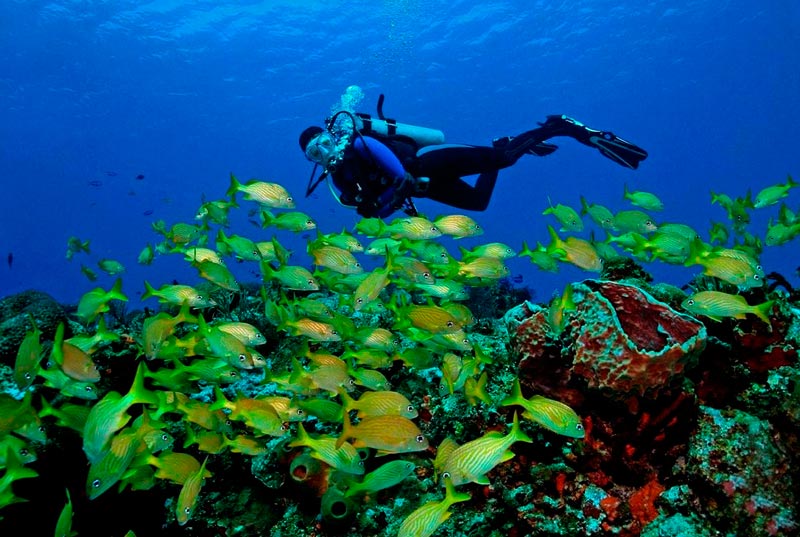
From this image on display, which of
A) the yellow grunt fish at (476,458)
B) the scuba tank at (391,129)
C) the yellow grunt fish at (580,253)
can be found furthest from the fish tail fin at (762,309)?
the scuba tank at (391,129)

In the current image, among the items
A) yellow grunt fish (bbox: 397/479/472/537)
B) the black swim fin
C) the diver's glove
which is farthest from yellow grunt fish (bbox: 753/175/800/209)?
yellow grunt fish (bbox: 397/479/472/537)

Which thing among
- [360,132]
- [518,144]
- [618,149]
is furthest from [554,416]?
[618,149]

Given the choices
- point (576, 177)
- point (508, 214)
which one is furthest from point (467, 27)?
point (508, 214)

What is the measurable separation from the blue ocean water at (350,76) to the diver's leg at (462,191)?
13.8 meters

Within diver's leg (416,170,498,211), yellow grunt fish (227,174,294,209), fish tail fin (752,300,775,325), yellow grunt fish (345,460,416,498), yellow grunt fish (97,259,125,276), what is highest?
yellow grunt fish (227,174,294,209)

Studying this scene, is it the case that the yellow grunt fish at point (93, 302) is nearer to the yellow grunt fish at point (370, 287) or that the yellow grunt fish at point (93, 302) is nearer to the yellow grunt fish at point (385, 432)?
the yellow grunt fish at point (370, 287)

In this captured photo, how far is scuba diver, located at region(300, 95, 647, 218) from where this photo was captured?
24.2 feet

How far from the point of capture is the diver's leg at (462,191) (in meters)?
9.98

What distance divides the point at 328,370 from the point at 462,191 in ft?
24.8

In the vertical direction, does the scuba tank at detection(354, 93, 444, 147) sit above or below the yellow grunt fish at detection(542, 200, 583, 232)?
above

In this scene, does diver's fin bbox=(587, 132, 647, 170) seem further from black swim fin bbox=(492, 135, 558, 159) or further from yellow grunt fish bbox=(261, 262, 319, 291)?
yellow grunt fish bbox=(261, 262, 319, 291)

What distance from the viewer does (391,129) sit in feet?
32.3

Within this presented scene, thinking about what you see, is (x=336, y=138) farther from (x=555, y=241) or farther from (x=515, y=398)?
(x=515, y=398)

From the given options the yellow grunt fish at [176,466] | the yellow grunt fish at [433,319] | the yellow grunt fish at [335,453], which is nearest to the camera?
the yellow grunt fish at [335,453]
